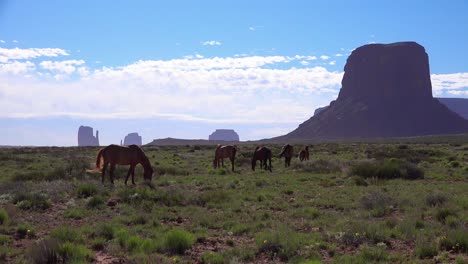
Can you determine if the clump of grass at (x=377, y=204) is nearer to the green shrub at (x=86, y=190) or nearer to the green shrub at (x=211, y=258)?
the green shrub at (x=211, y=258)

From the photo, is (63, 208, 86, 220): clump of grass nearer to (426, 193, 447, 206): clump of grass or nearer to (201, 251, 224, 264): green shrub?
(201, 251, 224, 264): green shrub

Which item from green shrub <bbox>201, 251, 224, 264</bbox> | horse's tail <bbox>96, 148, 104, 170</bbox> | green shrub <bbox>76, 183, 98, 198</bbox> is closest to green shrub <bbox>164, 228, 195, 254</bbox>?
green shrub <bbox>201, 251, 224, 264</bbox>

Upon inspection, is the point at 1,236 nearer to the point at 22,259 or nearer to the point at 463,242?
the point at 22,259

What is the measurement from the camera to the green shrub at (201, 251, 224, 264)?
27.1ft

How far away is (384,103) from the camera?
165 meters


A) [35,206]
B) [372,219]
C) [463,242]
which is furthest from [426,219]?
[35,206]

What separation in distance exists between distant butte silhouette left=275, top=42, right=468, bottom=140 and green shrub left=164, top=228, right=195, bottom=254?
145527 millimetres

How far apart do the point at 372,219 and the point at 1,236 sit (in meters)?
8.43

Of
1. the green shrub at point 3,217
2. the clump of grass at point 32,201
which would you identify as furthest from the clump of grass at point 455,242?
the clump of grass at point 32,201

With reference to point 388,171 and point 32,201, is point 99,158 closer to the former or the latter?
point 32,201

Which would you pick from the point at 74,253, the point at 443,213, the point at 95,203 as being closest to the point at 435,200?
the point at 443,213

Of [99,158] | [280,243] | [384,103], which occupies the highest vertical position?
[384,103]

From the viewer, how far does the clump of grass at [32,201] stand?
13102mm

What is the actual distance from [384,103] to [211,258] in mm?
165635
